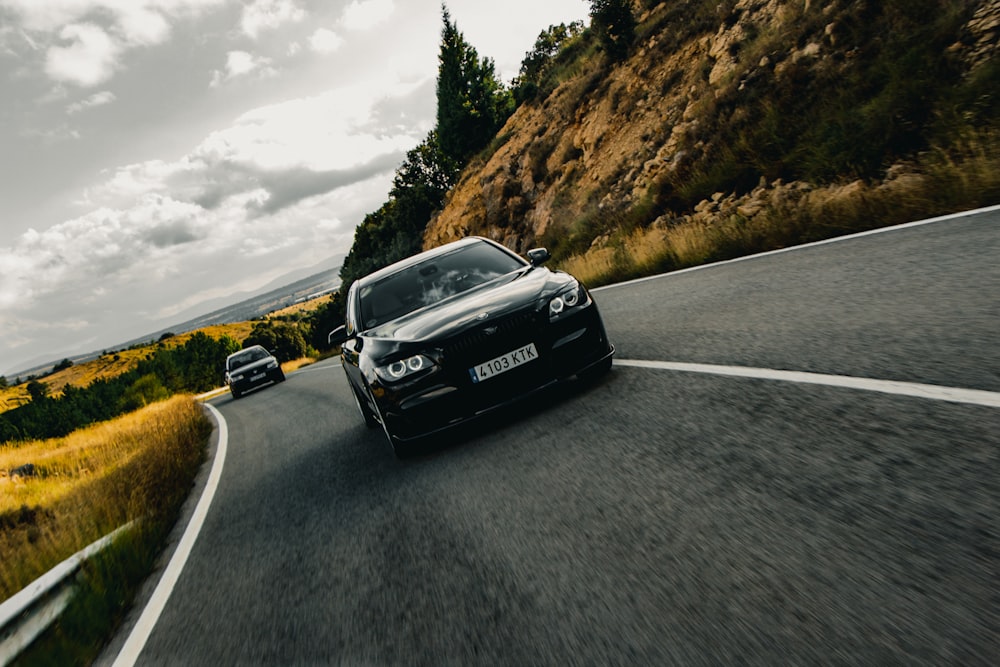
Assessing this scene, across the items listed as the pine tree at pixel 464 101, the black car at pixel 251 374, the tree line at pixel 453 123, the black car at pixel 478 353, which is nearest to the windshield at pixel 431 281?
the black car at pixel 478 353

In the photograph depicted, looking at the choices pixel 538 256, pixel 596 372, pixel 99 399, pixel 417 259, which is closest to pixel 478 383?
pixel 596 372

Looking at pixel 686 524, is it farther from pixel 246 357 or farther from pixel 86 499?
pixel 246 357

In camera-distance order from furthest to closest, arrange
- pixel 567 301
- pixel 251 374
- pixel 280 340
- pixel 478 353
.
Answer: pixel 280 340 < pixel 251 374 < pixel 567 301 < pixel 478 353

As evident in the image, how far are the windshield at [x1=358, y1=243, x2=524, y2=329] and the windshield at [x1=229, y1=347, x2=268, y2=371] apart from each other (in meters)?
18.9

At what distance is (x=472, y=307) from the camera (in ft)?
15.6

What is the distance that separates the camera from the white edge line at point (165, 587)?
10.6 feet

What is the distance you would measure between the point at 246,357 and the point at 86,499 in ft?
54.8

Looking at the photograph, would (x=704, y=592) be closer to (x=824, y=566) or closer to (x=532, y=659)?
(x=824, y=566)

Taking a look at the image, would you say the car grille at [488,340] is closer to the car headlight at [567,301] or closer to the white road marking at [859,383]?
the car headlight at [567,301]

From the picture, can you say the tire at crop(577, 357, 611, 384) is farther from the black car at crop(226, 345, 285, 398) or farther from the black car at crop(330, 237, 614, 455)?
the black car at crop(226, 345, 285, 398)

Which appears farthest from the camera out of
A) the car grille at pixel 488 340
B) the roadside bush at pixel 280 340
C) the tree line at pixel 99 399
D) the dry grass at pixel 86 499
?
the roadside bush at pixel 280 340

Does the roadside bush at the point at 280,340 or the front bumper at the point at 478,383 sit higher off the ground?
the front bumper at the point at 478,383

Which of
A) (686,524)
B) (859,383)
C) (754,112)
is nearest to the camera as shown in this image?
(686,524)

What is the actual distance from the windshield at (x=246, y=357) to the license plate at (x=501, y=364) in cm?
2086
